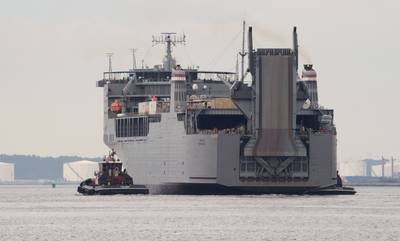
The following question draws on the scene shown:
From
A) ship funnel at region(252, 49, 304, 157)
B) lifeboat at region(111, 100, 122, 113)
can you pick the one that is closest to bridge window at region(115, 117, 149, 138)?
lifeboat at region(111, 100, 122, 113)

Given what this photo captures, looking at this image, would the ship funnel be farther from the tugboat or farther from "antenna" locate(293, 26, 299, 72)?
the tugboat

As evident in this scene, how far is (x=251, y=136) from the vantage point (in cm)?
15800

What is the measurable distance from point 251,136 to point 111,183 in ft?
87.8

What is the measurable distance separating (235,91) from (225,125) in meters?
6.08

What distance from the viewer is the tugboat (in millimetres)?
175250

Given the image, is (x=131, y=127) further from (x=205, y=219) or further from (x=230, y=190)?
(x=205, y=219)

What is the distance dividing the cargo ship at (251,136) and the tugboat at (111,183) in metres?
2.48

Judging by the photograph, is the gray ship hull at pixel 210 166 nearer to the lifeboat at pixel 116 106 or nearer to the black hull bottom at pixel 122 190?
the black hull bottom at pixel 122 190

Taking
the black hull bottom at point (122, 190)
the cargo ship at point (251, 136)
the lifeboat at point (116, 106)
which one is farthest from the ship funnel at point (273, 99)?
the lifeboat at point (116, 106)

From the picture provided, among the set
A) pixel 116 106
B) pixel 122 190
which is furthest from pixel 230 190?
pixel 116 106

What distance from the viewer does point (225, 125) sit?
538 ft

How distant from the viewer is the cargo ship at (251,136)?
156 meters

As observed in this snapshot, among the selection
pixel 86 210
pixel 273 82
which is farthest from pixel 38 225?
pixel 273 82

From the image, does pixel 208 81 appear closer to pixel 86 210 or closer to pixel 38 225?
pixel 86 210
